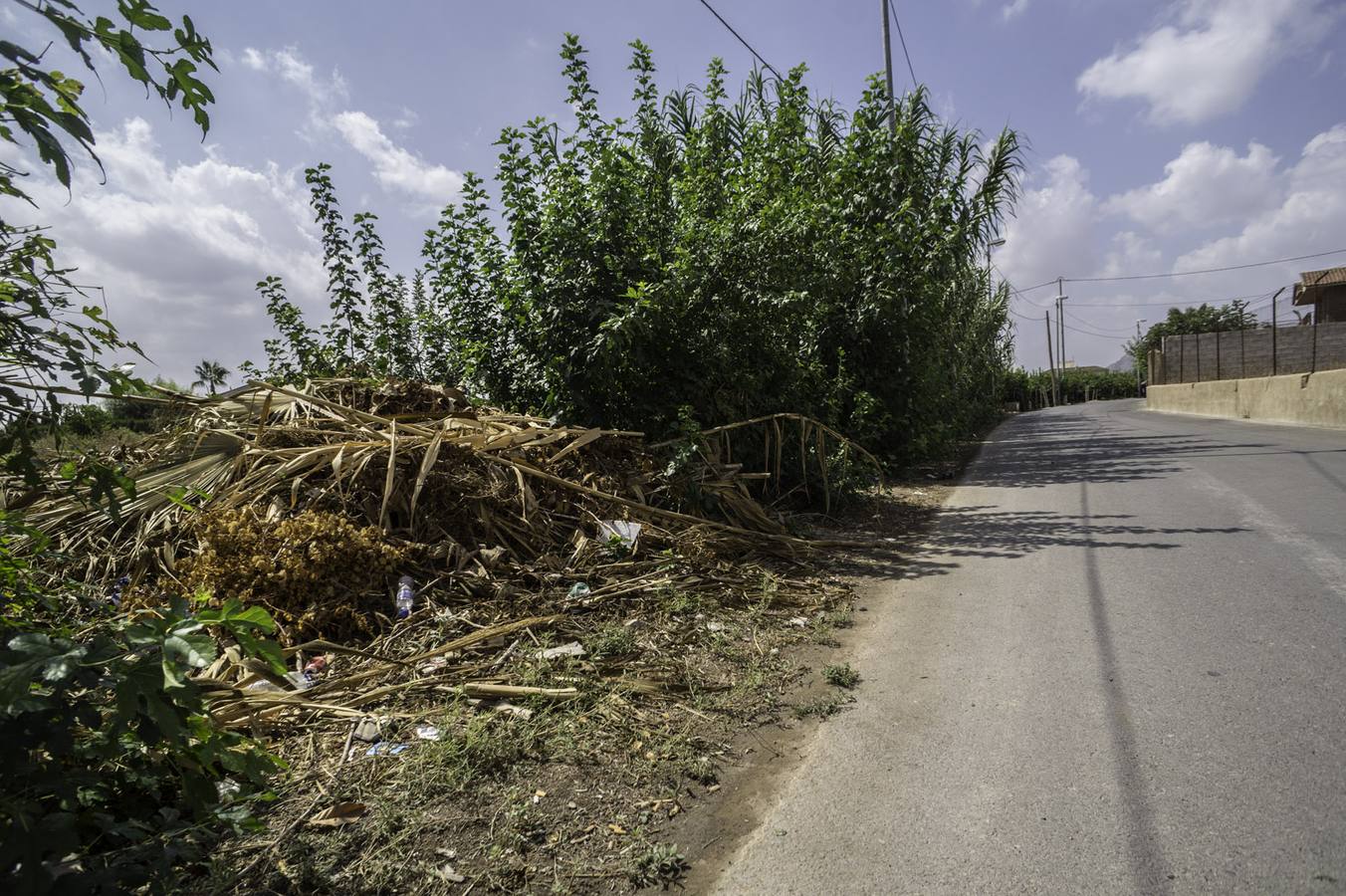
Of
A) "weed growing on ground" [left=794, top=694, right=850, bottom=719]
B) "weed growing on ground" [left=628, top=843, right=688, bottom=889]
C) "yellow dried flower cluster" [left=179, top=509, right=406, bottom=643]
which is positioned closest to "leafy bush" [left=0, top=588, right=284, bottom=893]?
"weed growing on ground" [left=628, top=843, right=688, bottom=889]

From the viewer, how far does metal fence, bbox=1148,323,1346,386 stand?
21906 mm

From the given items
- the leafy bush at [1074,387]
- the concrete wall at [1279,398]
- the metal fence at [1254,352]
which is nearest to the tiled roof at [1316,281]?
the metal fence at [1254,352]

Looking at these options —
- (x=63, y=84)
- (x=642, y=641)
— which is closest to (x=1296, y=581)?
(x=642, y=641)

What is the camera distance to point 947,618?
4789 mm

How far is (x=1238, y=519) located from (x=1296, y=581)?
2284 millimetres

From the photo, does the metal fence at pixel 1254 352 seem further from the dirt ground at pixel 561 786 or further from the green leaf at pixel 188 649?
the green leaf at pixel 188 649

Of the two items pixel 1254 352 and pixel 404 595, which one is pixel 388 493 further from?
pixel 1254 352

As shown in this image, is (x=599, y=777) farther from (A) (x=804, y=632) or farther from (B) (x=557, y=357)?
(B) (x=557, y=357)

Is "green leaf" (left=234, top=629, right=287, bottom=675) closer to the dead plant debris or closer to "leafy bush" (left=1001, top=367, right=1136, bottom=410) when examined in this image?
the dead plant debris

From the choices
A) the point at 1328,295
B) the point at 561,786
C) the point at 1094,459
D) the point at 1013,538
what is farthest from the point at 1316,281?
the point at 561,786

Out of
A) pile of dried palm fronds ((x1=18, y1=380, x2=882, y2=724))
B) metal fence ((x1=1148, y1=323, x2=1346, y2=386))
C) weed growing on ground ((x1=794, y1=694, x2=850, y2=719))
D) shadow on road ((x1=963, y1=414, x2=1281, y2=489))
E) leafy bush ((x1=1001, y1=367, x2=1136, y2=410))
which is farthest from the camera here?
leafy bush ((x1=1001, y1=367, x2=1136, y2=410))

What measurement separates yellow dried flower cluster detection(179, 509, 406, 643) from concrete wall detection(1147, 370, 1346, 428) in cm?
1838

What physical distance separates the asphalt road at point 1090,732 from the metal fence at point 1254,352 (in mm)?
20739

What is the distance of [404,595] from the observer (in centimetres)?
454
